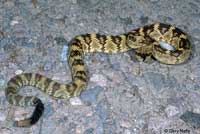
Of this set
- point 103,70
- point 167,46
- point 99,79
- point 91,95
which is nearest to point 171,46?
point 167,46

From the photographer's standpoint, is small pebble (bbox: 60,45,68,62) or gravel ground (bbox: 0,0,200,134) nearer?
gravel ground (bbox: 0,0,200,134)

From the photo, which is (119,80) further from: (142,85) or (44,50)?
(44,50)

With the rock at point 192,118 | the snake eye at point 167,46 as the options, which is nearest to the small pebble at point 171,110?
the rock at point 192,118

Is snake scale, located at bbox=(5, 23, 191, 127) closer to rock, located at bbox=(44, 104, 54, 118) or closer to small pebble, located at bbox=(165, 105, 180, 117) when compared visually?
rock, located at bbox=(44, 104, 54, 118)

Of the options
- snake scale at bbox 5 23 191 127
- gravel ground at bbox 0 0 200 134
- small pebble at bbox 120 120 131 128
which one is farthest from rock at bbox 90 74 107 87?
small pebble at bbox 120 120 131 128

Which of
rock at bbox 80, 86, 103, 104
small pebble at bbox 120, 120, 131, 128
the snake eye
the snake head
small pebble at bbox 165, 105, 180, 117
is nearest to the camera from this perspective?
small pebble at bbox 120, 120, 131, 128

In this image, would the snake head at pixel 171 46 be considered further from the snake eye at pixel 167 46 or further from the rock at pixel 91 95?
the rock at pixel 91 95
